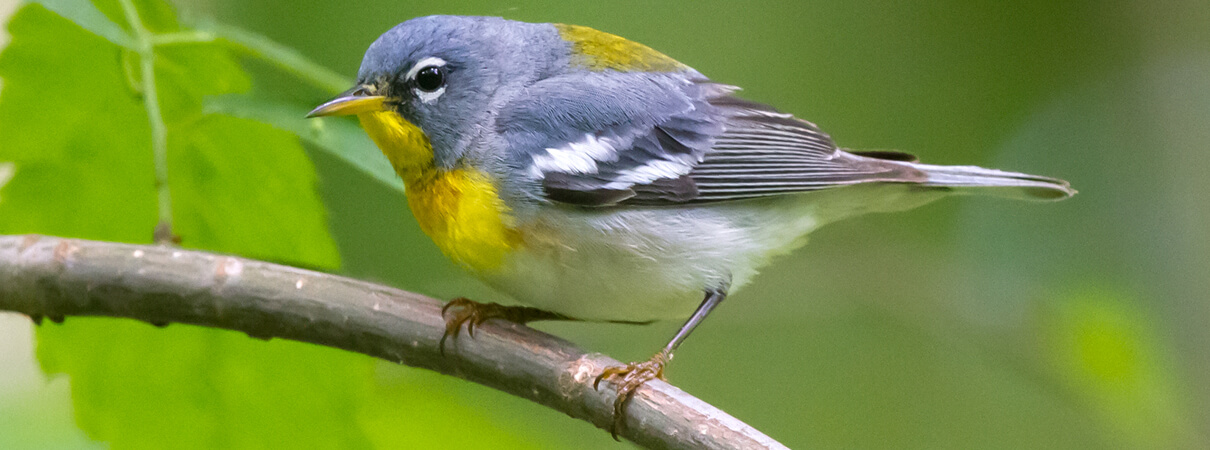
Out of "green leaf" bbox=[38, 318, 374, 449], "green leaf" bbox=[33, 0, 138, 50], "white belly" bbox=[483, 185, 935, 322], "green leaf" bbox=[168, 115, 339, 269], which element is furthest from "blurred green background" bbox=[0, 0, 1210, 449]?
"green leaf" bbox=[33, 0, 138, 50]

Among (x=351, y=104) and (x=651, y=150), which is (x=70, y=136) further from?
Answer: (x=651, y=150)

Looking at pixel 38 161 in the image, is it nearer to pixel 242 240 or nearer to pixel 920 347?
pixel 242 240

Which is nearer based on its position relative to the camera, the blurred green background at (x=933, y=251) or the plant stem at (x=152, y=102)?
the plant stem at (x=152, y=102)

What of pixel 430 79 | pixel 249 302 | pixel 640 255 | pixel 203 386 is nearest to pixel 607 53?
pixel 430 79

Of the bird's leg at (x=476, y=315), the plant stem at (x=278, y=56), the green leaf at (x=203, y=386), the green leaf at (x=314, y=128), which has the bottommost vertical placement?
the green leaf at (x=203, y=386)

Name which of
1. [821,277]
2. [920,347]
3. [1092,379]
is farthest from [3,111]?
[920,347]

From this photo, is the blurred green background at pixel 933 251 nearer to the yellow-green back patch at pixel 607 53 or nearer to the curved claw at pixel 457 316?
the yellow-green back patch at pixel 607 53

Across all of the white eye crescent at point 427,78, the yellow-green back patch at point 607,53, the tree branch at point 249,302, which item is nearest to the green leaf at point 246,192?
the tree branch at point 249,302
